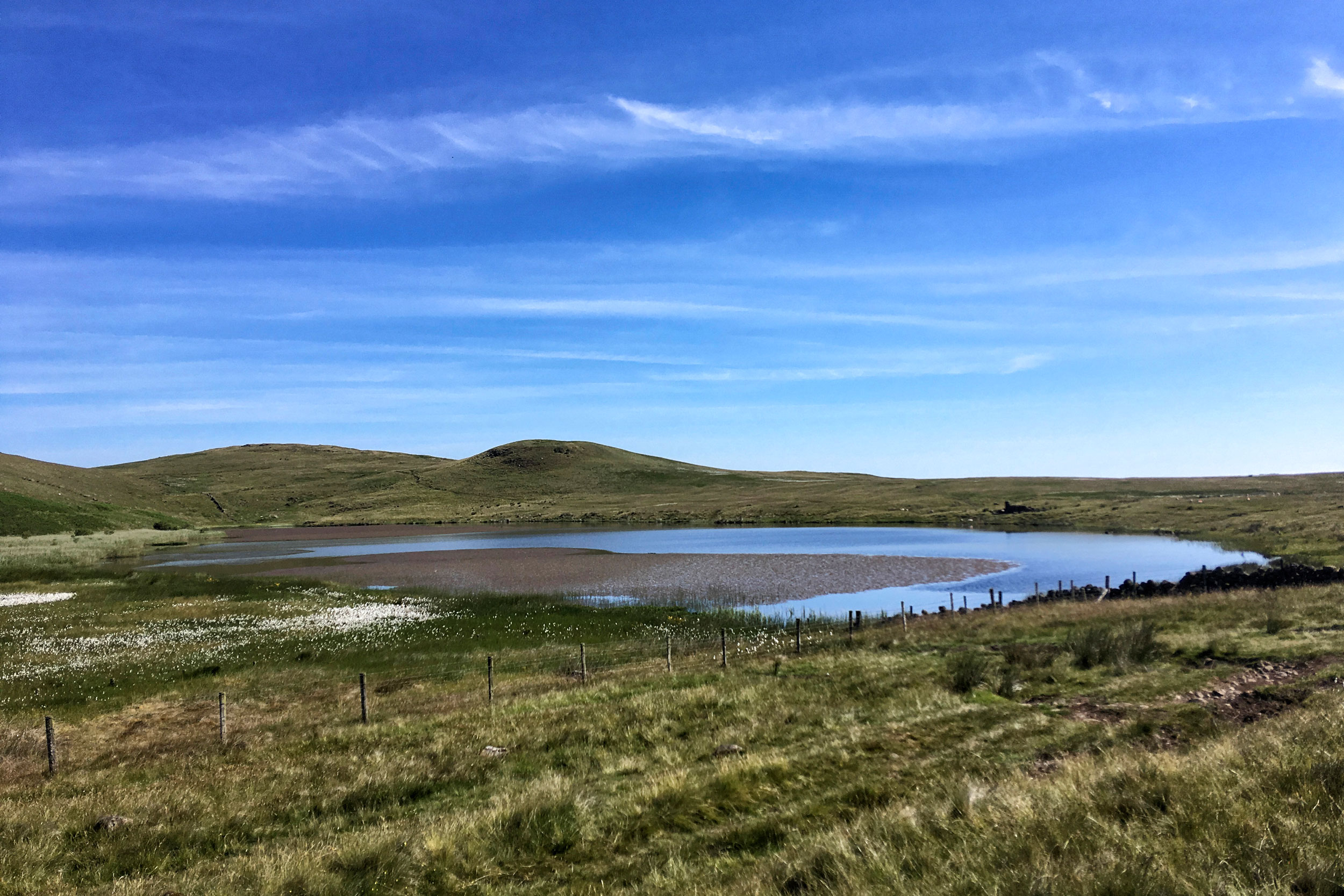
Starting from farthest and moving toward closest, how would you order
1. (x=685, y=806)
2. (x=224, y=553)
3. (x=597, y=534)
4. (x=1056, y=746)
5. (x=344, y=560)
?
(x=597, y=534)
(x=224, y=553)
(x=344, y=560)
(x=1056, y=746)
(x=685, y=806)

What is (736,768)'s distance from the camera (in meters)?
11.8

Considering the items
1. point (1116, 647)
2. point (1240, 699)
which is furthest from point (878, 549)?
point (1240, 699)

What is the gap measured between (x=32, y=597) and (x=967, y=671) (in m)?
57.9

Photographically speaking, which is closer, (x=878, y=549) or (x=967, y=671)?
(x=967, y=671)

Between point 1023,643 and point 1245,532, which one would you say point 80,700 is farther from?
point 1245,532

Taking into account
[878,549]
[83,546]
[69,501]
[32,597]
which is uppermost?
[69,501]

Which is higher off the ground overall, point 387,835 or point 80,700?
point 387,835

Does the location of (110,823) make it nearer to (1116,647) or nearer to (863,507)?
(1116,647)

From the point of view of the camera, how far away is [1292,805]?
22.0 ft

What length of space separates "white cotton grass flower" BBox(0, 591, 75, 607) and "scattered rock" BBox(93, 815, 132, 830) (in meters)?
44.0

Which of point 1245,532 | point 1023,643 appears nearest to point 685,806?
point 1023,643

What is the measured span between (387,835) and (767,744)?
23.3 ft

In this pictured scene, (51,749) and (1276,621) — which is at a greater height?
(1276,621)

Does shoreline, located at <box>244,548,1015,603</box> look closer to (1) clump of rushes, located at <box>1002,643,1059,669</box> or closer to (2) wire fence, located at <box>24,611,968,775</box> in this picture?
(2) wire fence, located at <box>24,611,968,775</box>
